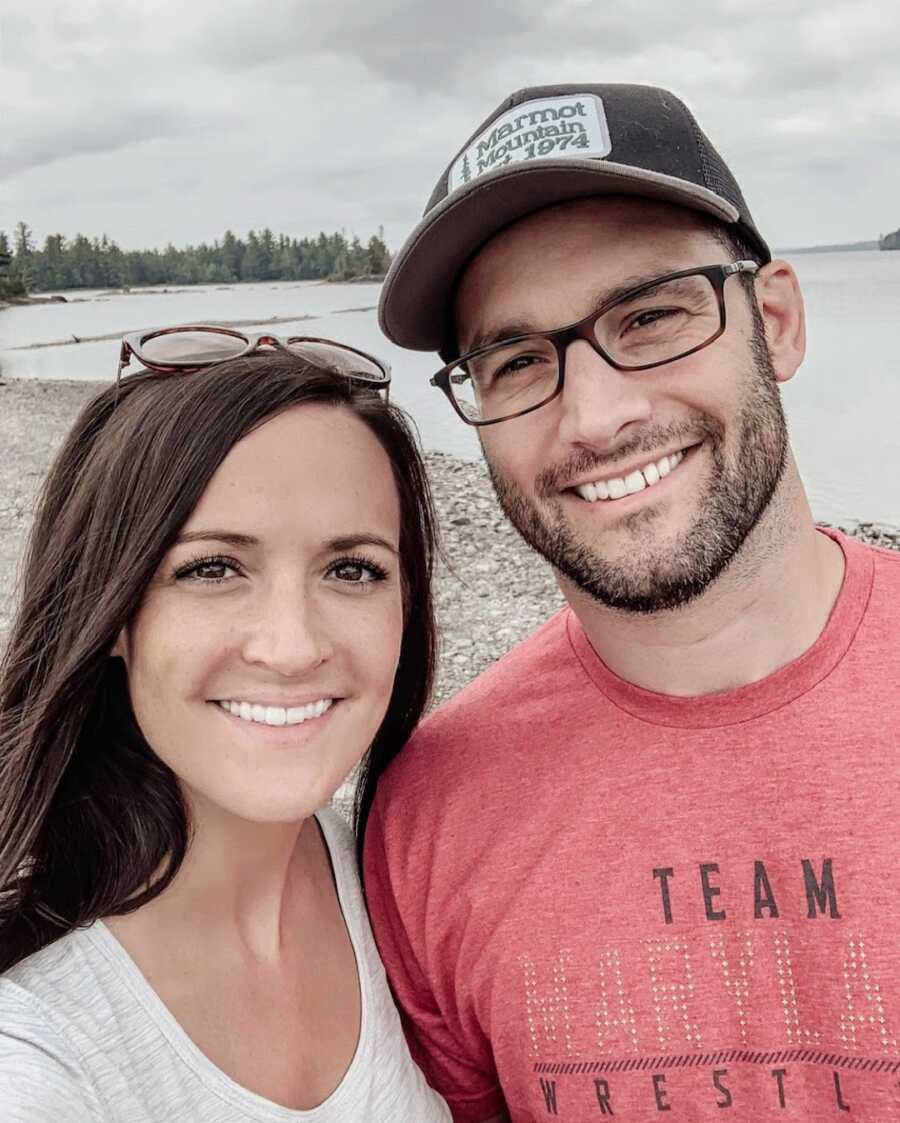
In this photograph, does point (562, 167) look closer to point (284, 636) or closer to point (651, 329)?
point (651, 329)

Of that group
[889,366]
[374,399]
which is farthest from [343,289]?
[374,399]

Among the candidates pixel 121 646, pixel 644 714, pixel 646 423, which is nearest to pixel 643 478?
pixel 646 423

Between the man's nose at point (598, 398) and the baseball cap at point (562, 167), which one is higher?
the baseball cap at point (562, 167)

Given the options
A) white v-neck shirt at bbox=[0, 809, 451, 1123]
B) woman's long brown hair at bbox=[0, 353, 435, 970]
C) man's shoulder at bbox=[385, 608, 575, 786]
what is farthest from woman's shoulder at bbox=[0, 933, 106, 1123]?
man's shoulder at bbox=[385, 608, 575, 786]

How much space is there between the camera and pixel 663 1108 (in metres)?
1.93

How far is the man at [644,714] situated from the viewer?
1.86m

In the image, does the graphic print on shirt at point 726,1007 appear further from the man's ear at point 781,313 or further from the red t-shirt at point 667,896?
the man's ear at point 781,313

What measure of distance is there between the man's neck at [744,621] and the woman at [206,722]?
23.0 inches

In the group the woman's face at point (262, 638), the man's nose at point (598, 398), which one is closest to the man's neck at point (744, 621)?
the man's nose at point (598, 398)

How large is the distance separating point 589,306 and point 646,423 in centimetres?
30

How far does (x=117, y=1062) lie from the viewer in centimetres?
170

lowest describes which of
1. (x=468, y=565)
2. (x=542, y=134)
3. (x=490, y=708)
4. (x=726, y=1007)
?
(x=468, y=565)

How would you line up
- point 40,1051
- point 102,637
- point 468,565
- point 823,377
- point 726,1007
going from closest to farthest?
point 40,1051 → point 726,1007 → point 102,637 → point 468,565 → point 823,377

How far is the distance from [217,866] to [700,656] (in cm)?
121
